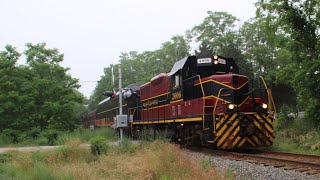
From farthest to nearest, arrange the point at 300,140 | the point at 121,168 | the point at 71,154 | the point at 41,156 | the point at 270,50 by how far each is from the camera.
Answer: the point at 270,50 < the point at 300,140 < the point at 71,154 < the point at 41,156 < the point at 121,168

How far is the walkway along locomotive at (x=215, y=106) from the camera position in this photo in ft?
46.9

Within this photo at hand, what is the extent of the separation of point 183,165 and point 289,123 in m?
16.2

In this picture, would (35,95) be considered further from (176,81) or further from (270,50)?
(270,50)

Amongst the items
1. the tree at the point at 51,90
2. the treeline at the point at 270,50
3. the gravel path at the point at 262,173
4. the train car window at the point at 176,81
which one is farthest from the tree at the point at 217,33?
the gravel path at the point at 262,173

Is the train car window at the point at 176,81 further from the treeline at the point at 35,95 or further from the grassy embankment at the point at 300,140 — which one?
the treeline at the point at 35,95

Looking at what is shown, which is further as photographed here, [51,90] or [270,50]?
[270,50]

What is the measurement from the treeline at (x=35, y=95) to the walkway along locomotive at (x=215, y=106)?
1041 cm

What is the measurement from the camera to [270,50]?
41.6m

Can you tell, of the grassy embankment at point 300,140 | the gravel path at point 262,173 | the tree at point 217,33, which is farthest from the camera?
the tree at point 217,33

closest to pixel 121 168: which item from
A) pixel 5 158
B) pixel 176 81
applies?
pixel 5 158

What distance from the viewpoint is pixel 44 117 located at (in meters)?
26.7

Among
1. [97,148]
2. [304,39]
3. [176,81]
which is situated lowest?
[97,148]

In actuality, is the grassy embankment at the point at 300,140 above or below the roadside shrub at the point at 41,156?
Answer: above

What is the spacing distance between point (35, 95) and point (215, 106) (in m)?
16.1
